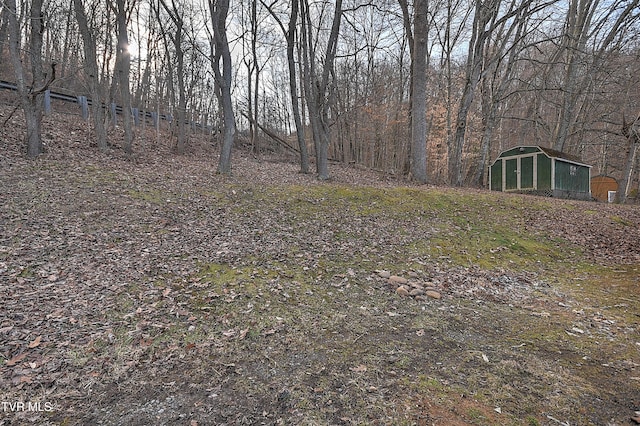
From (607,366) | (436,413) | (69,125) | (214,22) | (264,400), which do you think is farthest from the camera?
(69,125)

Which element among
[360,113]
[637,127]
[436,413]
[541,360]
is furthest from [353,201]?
[360,113]

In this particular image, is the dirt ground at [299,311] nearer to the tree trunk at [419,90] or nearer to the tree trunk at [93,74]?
the tree trunk at [93,74]

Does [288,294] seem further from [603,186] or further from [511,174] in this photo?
[603,186]

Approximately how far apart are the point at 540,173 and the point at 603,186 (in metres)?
13.9

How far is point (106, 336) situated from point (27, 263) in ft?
7.05

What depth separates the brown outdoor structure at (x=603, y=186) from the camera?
23984 millimetres

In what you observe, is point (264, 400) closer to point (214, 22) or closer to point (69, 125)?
point (214, 22)

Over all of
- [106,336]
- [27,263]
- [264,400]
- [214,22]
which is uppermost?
[214,22]

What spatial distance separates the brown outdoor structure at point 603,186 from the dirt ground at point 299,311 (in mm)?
20646

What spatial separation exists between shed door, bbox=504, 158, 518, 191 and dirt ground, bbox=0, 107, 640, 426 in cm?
926

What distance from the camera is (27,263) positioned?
Answer: 14.0 feet

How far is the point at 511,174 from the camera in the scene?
17.0 metres

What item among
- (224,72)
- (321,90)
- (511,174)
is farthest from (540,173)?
(224,72)
